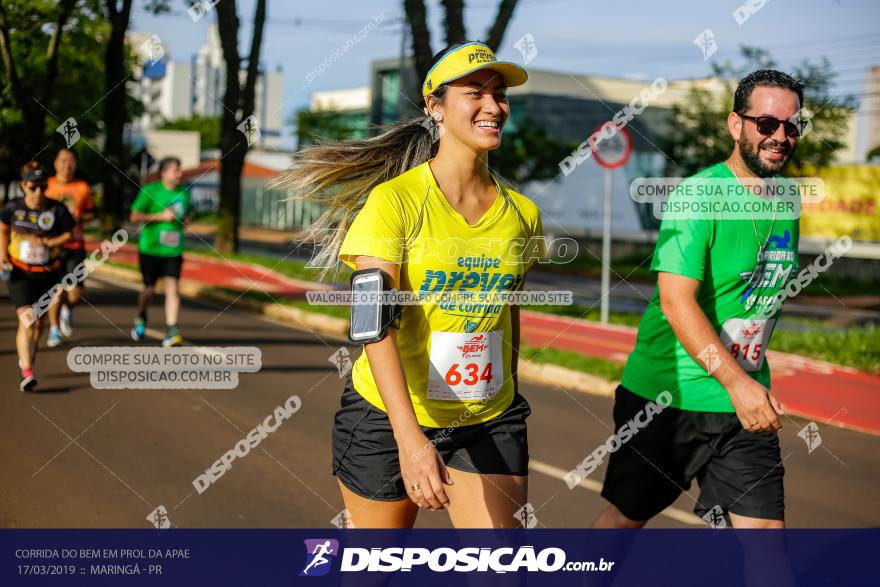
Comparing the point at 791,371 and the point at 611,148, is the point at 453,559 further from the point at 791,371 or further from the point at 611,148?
the point at 611,148

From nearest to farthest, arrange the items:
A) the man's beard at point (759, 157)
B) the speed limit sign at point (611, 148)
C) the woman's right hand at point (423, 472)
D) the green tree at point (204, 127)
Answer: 1. the woman's right hand at point (423, 472)
2. the man's beard at point (759, 157)
3. the speed limit sign at point (611, 148)
4. the green tree at point (204, 127)

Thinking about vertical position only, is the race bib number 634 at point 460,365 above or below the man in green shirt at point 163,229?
above

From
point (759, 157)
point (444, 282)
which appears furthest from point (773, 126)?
point (444, 282)

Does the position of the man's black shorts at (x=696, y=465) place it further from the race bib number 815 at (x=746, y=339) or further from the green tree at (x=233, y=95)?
the green tree at (x=233, y=95)

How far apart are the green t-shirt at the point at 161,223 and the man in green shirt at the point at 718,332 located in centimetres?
808

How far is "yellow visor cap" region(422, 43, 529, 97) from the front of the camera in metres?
3.10

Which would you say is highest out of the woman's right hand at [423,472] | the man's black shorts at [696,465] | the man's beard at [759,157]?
the man's beard at [759,157]

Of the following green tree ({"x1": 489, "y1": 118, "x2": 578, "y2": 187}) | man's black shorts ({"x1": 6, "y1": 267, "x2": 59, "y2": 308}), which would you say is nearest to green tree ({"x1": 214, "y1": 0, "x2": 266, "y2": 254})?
man's black shorts ({"x1": 6, "y1": 267, "x2": 59, "y2": 308})

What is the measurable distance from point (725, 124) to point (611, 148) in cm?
2316

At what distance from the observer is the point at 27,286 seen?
8641mm

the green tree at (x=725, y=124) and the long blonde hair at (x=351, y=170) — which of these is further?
the green tree at (x=725, y=124)

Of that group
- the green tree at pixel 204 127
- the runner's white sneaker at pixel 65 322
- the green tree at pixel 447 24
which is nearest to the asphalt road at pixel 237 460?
the runner's white sneaker at pixel 65 322

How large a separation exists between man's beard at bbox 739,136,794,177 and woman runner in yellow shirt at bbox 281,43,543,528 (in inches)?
35.2

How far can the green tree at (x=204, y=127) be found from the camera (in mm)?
96750
